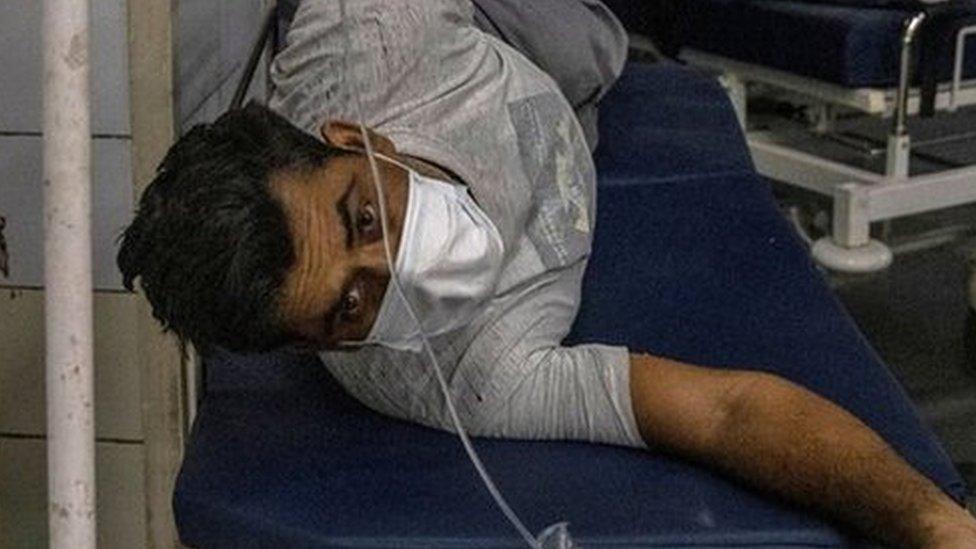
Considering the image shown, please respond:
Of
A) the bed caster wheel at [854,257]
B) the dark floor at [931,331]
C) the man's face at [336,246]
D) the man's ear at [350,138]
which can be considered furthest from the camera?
the bed caster wheel at [854,257]

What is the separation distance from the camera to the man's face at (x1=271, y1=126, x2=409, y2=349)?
1.29 meters

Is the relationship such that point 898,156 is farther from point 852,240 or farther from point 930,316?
point 930,316

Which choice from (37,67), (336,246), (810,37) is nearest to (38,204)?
(37,67)

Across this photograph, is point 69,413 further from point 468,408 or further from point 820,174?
point 820,174

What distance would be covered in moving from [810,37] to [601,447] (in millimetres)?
1519

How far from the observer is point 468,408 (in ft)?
4.72

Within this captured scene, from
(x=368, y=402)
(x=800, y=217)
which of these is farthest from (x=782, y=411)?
(x=800, y=217)

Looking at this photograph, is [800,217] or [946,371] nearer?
[946,371]

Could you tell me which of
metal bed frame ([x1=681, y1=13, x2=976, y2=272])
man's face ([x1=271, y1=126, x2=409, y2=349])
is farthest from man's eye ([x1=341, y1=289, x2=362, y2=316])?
metal bed frame ([x1=681, y1=13, x2=976, y2=272])

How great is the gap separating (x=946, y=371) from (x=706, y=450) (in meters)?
1.37

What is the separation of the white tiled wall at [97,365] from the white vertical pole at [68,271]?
0.58 m

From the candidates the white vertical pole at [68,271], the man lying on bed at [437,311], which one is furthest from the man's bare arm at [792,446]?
the white vertical pole at [68,271]

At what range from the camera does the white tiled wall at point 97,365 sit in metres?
1.83

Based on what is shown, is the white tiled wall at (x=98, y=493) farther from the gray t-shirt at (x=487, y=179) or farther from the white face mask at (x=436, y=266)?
the white face mask at (x=436, y=266)
